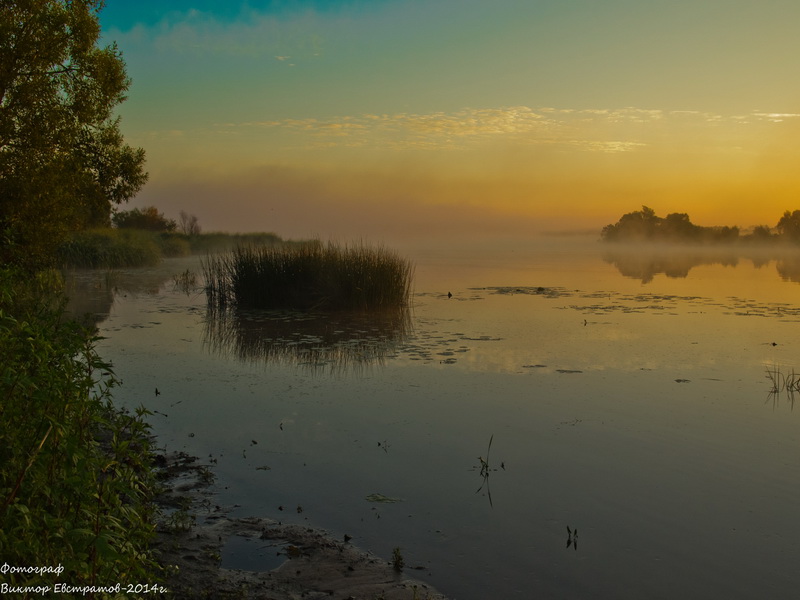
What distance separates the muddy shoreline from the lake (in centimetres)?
16

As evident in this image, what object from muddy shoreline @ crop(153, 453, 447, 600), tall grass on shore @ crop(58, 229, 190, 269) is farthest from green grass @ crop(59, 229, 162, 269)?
muddy shoreline @ crop(153, 453, 447, 600)

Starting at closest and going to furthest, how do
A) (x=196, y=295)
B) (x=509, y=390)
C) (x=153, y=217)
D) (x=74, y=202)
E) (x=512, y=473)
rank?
(x=512, y=473) → (x=509, y=390) → (x=74, y=202) → (x=196, y=295) → (x=153, y=217)

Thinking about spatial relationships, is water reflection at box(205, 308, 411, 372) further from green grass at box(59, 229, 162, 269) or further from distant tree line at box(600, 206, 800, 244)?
distant tree line at box(600, 206, 800, 244)

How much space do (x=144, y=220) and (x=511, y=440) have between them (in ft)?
185

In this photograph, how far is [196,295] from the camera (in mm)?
20797

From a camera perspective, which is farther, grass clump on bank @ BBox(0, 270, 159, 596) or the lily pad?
the lily pad

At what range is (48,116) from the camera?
40.1ft

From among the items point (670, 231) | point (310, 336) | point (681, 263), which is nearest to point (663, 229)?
point (670, 231)

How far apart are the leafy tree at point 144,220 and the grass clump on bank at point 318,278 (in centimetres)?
4319

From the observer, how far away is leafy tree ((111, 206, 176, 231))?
186ft

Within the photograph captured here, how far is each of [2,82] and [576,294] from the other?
16.4 metres

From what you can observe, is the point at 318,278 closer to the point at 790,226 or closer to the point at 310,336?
the point at 310,336

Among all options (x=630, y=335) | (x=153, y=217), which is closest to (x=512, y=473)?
(x=630, y=335)

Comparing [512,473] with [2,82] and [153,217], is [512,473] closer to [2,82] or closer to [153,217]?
[2,82]
